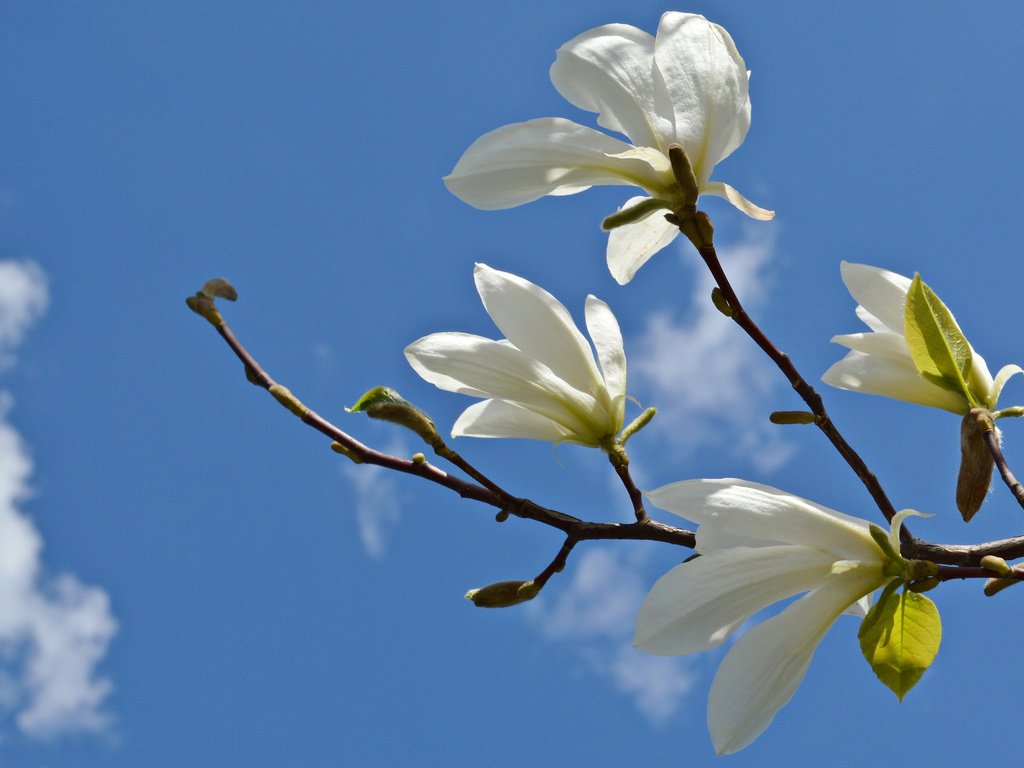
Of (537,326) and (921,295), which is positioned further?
(537,326)

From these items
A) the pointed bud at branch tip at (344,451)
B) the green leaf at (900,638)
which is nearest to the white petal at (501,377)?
the pointed bud at branch tip at (344,451)

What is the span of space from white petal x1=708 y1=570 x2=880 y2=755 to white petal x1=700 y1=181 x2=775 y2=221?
0.40 metres

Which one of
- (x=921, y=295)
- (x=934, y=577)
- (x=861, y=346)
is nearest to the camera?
(x=934, y=577)

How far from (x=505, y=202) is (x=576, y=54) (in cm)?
18

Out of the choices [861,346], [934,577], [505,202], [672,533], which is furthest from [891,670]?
[505,202]

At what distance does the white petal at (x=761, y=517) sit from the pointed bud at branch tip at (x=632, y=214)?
0.31m

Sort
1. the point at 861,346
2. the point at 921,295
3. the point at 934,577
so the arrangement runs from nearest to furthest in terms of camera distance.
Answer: the point at 934,577
the point at 921,295
the point at 861,346

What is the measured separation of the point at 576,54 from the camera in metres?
1.09

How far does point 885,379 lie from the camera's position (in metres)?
1.16

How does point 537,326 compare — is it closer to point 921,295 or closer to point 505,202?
point 505,202

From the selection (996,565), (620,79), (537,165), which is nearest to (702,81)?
(620,79)

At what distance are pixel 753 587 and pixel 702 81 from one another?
1.74ft

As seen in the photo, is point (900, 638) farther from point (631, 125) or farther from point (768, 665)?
point (631, 125)

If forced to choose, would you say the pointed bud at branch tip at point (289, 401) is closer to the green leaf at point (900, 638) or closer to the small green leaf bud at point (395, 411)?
the small green leaf bud at point (395, 411)
